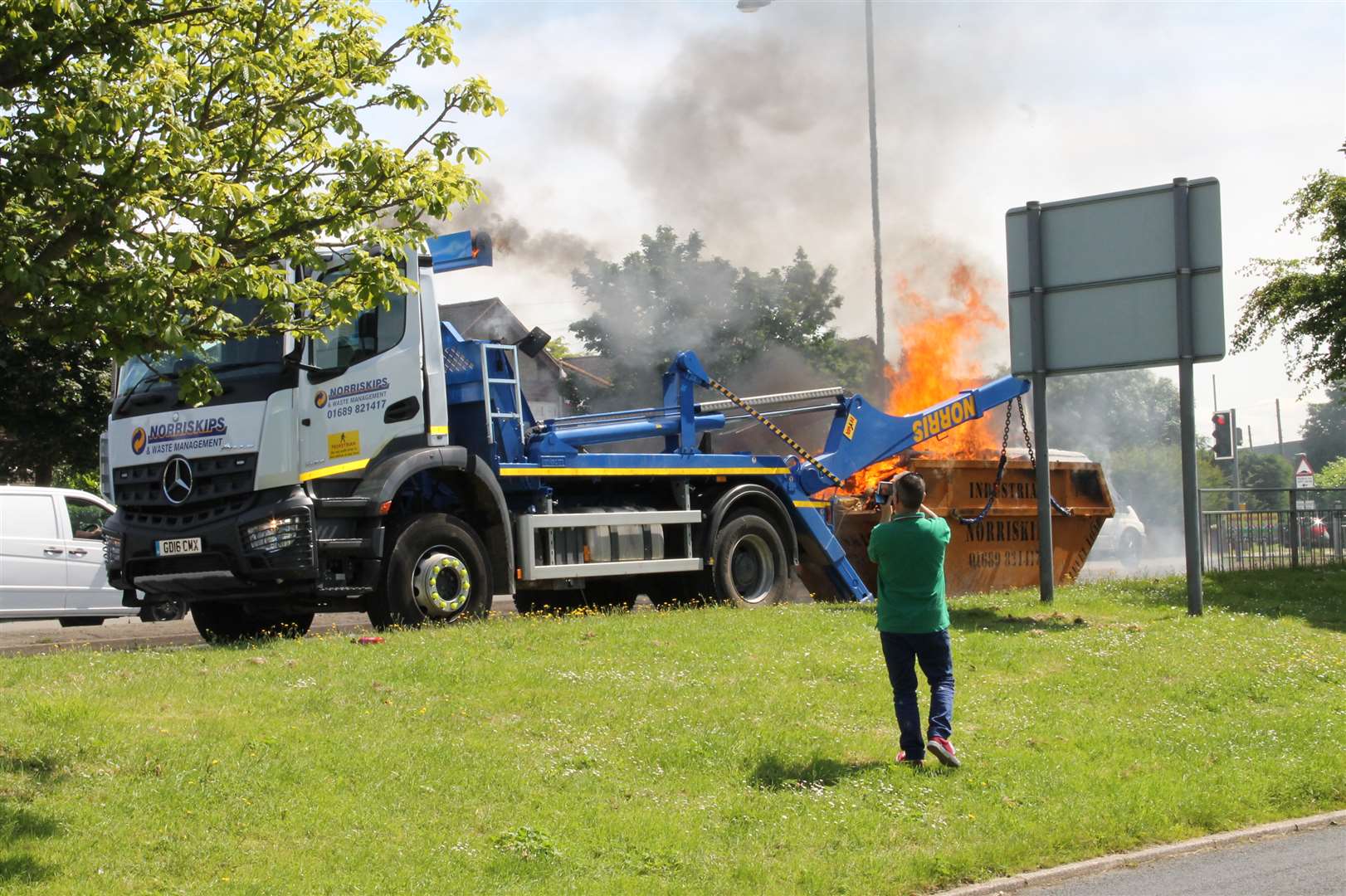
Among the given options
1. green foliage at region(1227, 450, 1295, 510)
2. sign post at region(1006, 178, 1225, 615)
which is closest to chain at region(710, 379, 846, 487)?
sign post at region(1006, 178, 1225, 615)

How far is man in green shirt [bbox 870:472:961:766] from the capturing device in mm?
8242

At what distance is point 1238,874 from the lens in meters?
6.80

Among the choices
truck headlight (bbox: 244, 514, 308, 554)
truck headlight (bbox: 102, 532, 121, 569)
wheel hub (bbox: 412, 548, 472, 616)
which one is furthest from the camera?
wheel hub (bbox: 412, 548, 472, 616)

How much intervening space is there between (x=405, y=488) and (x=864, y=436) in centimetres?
636

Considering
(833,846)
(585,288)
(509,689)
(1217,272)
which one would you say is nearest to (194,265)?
(509,689)

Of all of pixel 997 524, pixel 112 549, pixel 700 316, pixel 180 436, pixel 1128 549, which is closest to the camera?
pixel 180 436

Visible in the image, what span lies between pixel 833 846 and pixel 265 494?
6.51 m

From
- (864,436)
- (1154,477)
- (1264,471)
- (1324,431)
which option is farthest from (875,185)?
(1324,431)

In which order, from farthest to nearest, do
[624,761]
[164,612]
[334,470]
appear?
[164,612], [334,470], [624,761]

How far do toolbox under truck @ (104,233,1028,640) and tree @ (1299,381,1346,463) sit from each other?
109 metres

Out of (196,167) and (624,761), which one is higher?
(196,167)

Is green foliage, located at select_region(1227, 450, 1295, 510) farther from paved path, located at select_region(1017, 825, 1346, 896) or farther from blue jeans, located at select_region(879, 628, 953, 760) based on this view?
paved path, located at select_region(1017, 825, 1346, 896)

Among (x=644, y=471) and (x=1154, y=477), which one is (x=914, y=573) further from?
(x=1154, y=477)

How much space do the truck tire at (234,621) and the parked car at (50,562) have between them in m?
3.24
